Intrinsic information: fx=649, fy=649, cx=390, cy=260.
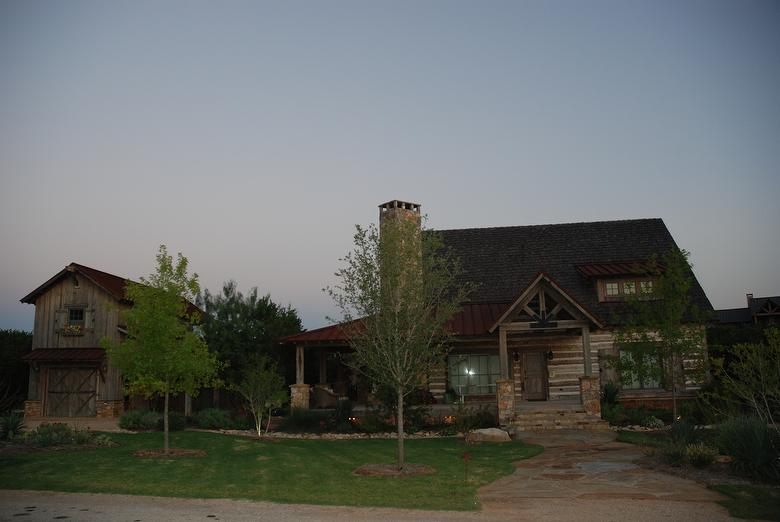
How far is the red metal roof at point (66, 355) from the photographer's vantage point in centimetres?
2706

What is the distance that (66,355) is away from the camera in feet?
89.8

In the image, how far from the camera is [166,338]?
17.1 m

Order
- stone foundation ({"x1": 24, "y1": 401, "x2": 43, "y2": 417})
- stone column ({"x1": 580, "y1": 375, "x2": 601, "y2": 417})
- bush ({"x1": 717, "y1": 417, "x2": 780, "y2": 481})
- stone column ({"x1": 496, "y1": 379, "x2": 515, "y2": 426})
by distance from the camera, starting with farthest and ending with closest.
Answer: stone foundation ({"x1": 24, "y1": 401, "x2": 43, "y2": 417}) → stone column ({"x1": 580, "y1": 375, "x2": 601, "y2": 417}) → stone column ({"x1": 496, "y1": 379, "x2": 515, "y2": 426}) → bush ({"x1": 717, "y1": 417, "x2": 780, "y2": 481})

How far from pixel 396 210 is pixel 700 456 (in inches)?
672

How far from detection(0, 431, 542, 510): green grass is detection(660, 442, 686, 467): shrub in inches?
125

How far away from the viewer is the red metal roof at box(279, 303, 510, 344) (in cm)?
2397

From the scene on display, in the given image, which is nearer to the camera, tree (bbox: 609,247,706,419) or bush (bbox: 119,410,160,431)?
tree (bbox: 609,247,706,419)

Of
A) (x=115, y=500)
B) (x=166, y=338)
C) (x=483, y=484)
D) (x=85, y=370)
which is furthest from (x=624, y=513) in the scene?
(x=85, y=370)

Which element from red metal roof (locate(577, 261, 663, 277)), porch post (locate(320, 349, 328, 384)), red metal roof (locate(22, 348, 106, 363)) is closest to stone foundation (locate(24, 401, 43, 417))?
red metal roof (locate(22, 348, 106, 363))

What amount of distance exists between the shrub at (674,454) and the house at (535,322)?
6944 mm

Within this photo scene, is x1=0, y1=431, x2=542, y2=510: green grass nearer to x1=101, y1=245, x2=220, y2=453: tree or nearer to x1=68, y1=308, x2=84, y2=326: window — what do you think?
x1=101, y1=245, x2=220, y2=453: tree

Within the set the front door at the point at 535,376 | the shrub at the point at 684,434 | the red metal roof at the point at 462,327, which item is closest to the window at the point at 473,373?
the front door at the point at 535,376


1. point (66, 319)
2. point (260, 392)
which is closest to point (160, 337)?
point (260, 392)

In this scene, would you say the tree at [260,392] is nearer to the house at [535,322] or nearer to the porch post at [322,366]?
the house at [535,322]
